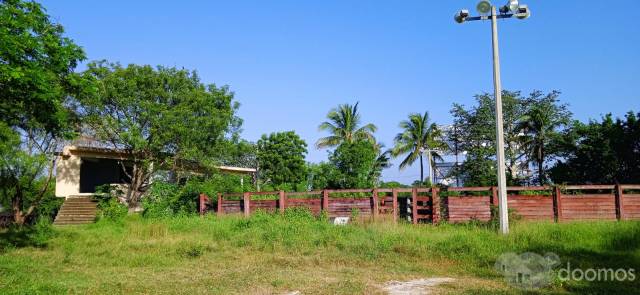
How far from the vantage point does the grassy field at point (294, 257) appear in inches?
319

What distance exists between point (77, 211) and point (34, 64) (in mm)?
13193

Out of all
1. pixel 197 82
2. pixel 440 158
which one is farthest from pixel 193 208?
pixel 440 158

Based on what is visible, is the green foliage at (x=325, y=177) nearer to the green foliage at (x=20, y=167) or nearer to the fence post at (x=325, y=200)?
the fence post at (x=325, y=200)

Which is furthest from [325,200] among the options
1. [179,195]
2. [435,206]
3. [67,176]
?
[67,176]

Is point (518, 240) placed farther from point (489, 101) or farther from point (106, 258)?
point (489, 101)

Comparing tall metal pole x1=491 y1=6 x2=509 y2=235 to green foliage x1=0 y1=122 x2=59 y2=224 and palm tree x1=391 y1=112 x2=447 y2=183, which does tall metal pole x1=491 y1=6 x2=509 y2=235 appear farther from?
palm tree x1=391 y1=112 x2=447 y2=183

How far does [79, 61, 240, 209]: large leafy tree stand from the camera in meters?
21.1

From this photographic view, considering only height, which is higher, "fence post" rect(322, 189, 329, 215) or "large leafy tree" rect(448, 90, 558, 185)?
"large leafy tree" rect(448, 90, 558, 185)

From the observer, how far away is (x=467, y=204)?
594 inches

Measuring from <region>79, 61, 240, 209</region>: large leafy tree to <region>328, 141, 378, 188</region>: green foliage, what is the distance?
20.8 feet

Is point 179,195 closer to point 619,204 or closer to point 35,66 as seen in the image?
point 35,66

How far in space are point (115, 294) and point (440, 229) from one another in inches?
345

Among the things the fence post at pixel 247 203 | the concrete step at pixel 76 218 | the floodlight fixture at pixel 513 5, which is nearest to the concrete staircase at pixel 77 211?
the concrete step at pixel 76 218

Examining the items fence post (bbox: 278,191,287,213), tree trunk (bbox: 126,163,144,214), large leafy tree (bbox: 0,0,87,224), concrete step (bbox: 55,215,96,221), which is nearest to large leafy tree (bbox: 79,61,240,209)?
tree trunk (bbox: 126,163,144,214)
